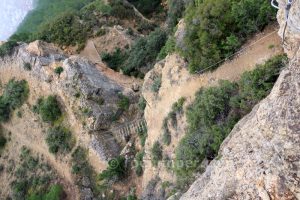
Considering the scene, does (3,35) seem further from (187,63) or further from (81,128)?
(187,63)

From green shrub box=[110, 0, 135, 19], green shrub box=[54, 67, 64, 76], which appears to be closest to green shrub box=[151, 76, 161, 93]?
green shrub box=[54, 67, 64, 76]

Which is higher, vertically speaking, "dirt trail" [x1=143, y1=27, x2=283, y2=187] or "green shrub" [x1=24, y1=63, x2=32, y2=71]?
"dirt trail" [x1=143, y1=27, x2=283, y2=187]

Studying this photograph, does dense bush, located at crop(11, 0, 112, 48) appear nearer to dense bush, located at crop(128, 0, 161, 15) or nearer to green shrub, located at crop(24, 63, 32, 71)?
dense bush, located at crop(128, 0, 161, 15)

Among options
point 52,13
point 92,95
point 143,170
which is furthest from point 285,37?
point 52,13

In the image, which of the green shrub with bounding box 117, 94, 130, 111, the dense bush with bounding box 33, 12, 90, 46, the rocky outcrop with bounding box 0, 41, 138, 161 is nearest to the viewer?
the rocky outcrop with bounding box 0, 41, 138, 161

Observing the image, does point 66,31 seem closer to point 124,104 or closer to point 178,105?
point 124,104

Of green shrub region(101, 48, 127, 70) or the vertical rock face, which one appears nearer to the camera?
the vertical rock face
